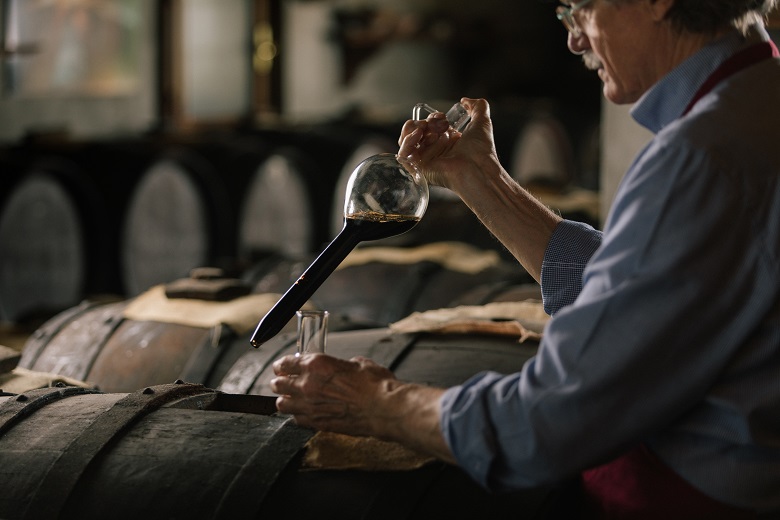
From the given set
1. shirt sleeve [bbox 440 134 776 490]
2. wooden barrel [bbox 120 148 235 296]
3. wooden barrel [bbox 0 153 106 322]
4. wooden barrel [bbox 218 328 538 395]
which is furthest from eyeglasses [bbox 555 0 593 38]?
wooden barrel [bbox 120 148 235 296]

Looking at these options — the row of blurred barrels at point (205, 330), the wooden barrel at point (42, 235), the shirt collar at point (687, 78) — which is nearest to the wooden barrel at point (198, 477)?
the row of blurred barrels at point (205, 330)

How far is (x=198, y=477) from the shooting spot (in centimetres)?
154

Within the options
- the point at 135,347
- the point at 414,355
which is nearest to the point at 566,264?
the point at 414,355

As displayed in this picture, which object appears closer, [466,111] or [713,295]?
[713,295]

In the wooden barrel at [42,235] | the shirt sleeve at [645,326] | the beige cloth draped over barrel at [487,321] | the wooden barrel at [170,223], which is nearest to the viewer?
Answer: the shirt sleeve at [645,326]

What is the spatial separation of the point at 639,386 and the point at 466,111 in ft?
2.71

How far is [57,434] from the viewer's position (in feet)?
5.46

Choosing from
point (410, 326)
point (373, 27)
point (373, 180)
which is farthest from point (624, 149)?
point (373, 27)

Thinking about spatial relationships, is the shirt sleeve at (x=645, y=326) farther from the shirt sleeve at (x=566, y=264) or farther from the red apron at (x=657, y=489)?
the shirt sleeve at (x=566, y=264)

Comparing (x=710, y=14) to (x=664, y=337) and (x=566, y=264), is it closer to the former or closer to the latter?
(x=664, y=337)

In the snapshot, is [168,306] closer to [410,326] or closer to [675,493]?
[410,326]

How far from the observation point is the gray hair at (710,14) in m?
1.38

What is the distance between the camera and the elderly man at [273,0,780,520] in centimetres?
124

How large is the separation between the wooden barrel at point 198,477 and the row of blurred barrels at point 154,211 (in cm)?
232
